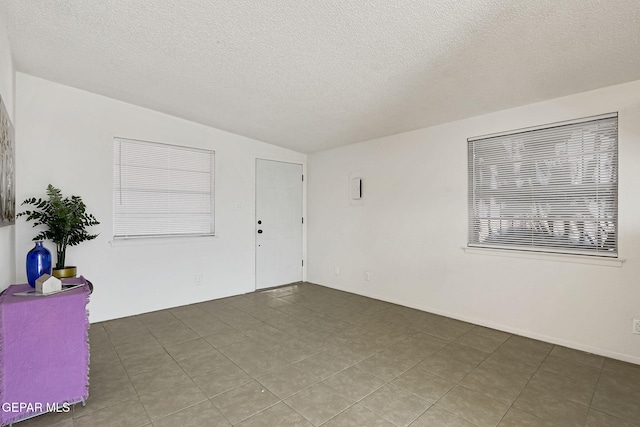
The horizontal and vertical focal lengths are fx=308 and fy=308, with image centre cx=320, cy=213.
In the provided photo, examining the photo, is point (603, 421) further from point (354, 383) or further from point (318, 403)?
point (318, 403)

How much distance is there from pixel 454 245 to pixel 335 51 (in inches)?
A: 102

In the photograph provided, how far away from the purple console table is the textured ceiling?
6.61ft

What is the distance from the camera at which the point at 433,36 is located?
7.04 ft

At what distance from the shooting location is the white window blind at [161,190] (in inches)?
152

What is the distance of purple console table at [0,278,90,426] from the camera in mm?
1864

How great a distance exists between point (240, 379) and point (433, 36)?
289cm

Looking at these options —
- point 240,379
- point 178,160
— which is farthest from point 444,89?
point 178,160

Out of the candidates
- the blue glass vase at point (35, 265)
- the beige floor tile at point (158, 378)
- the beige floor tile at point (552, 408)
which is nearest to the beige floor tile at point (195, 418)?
the beige floor tile at point (158, 378)

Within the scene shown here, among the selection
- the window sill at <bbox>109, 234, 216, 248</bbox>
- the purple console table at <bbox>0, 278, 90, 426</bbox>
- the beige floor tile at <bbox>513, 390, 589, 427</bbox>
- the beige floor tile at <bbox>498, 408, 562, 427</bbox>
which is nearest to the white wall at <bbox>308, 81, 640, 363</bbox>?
the beige floor tile at <bbox>513, 390, 589, 427</bbox>

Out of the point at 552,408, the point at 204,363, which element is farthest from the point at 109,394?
the point at 552,408

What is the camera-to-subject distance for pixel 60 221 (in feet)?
10.0

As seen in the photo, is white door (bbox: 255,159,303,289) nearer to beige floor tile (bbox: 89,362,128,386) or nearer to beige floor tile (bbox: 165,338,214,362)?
beige floor tile (bbox: 165,338,214,362)

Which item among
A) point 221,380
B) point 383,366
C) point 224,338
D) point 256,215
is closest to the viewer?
point 221,380

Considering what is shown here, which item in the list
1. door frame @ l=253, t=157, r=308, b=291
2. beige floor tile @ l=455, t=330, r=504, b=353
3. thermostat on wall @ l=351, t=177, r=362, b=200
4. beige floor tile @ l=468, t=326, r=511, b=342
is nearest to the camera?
beige floor tile @ l=455, t=330, r=504, b=353
